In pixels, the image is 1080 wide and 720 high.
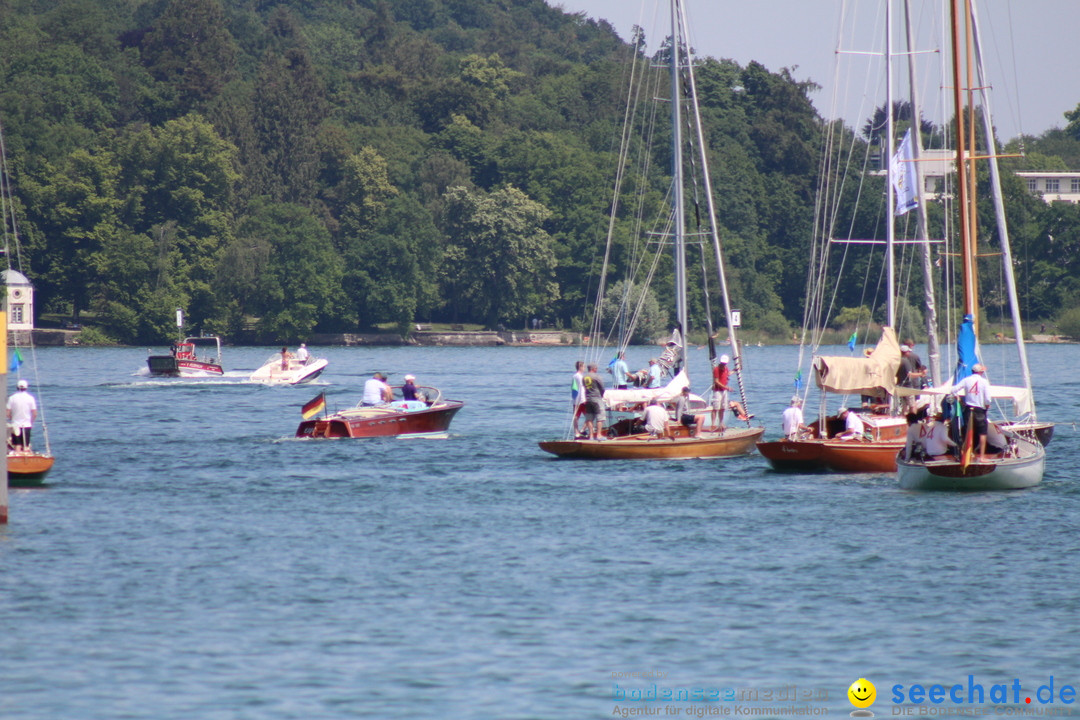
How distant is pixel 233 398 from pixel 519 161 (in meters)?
83.5

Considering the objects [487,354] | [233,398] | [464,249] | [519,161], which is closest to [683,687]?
[233,398]

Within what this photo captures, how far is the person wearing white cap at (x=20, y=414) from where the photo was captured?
98.6ft

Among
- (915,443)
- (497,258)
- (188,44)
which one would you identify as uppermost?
(188,44)

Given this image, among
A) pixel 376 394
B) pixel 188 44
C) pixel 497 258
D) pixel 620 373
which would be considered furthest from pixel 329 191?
pixel 620 373

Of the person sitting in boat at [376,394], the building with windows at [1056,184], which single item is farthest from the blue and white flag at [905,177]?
the building with windows at [1056,184]

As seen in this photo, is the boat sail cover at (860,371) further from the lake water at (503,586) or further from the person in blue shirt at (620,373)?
the person in blue shirt at (620,373)

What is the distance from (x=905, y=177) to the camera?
3853 cm

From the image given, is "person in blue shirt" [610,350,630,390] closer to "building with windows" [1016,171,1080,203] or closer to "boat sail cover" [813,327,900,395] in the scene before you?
"boat sail cover" [813,327,900,395]

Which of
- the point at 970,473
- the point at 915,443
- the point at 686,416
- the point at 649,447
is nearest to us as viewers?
the point at 970,473

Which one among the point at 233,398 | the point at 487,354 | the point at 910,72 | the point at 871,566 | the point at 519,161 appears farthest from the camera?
the point at 519,161

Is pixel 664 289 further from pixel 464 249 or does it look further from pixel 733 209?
pixel 733 209

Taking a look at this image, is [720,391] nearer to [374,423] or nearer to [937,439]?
[937,439]

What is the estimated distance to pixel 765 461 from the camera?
123 ft

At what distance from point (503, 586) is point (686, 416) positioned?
14599 mm
